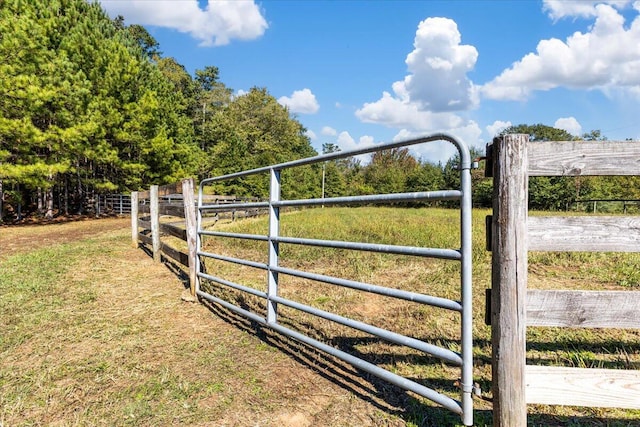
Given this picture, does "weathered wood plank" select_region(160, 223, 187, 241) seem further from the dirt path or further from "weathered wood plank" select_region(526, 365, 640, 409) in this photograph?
"weathered wood plank" select_region(526, 365, 640, 409)

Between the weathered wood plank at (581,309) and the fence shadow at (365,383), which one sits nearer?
the weathered wood plank at (581,309)

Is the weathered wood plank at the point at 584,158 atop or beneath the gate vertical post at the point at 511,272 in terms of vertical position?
atop

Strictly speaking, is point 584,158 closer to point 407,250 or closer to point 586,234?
point 586,234

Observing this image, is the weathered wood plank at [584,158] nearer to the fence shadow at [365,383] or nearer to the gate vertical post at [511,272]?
the gate vertical post at [511,272]

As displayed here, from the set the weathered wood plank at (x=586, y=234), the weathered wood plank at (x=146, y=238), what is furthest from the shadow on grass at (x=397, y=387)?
the weathered wood plank at (x=146, y=238)

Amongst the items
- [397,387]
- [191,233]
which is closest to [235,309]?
[191,233]

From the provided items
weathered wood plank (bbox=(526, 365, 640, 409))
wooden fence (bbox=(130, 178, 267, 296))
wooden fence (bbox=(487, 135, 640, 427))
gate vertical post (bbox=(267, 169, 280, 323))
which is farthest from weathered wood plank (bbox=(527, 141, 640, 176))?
wooden fence (bbox=(130, 178, 267, 296))

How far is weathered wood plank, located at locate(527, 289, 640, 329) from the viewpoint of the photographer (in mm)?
1851

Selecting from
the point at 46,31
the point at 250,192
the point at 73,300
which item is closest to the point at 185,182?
the point at 73,300

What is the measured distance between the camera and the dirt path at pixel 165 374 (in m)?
2.26

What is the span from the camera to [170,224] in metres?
6.97

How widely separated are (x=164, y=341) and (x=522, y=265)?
9.81ft

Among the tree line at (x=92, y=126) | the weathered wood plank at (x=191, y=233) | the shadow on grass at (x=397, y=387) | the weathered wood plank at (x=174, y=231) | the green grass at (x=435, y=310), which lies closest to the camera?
the shadow on grass at (x=397, y=387)

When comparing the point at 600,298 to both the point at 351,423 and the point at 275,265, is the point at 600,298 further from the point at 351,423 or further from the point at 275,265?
the point at 275,265
